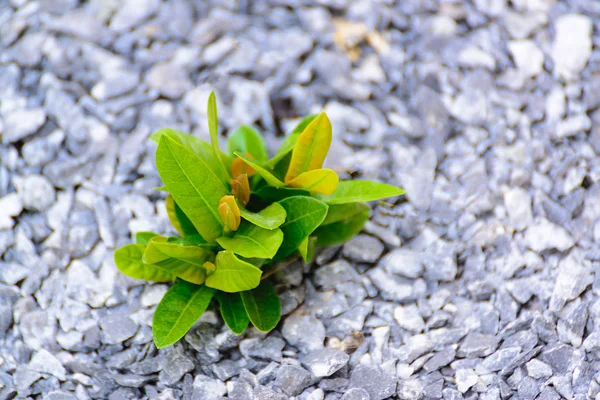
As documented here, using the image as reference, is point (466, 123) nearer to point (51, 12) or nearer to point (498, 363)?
point (498, 363)

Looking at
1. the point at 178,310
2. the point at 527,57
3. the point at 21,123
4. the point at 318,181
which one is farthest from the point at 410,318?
the point at 21,123

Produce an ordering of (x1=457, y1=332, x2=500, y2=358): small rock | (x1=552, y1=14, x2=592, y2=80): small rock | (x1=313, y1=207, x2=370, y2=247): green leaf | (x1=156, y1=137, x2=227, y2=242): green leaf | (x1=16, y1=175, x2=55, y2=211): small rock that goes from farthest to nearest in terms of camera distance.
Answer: (x1=552, y1=14, x2=592, y2=80): small rock → (x1=16, y1=175, x2=55, y2=211): small rock → (x1=313, y1=207, x2=370, y2=247): green leaf → (x1=457, y1=332, x2=500, y2=358): small rock → (x1=156, y1=137, x2=227, y2=242): green leaf

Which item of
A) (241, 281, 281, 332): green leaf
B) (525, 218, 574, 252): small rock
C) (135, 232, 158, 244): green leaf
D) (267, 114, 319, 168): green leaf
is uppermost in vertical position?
(267, 114, 319, 168): green leaf

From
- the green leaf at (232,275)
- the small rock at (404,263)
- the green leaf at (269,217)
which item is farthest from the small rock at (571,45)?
the green leaf at (232,275)

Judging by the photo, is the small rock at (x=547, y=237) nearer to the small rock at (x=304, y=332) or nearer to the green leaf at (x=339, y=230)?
the green leaf at (x=339, y=230)

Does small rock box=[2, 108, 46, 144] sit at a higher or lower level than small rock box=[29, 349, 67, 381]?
higher

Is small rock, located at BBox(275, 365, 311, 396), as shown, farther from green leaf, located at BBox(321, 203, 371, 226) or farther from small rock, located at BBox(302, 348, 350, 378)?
green leaf, located at BBox(321, 203, 371, 226)

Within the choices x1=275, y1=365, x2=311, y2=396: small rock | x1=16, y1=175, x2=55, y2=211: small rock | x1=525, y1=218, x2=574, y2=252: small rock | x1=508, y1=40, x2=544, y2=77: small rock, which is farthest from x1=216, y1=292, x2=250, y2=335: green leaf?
x1=508, y1=40, x2=544, y2=77: small rock
